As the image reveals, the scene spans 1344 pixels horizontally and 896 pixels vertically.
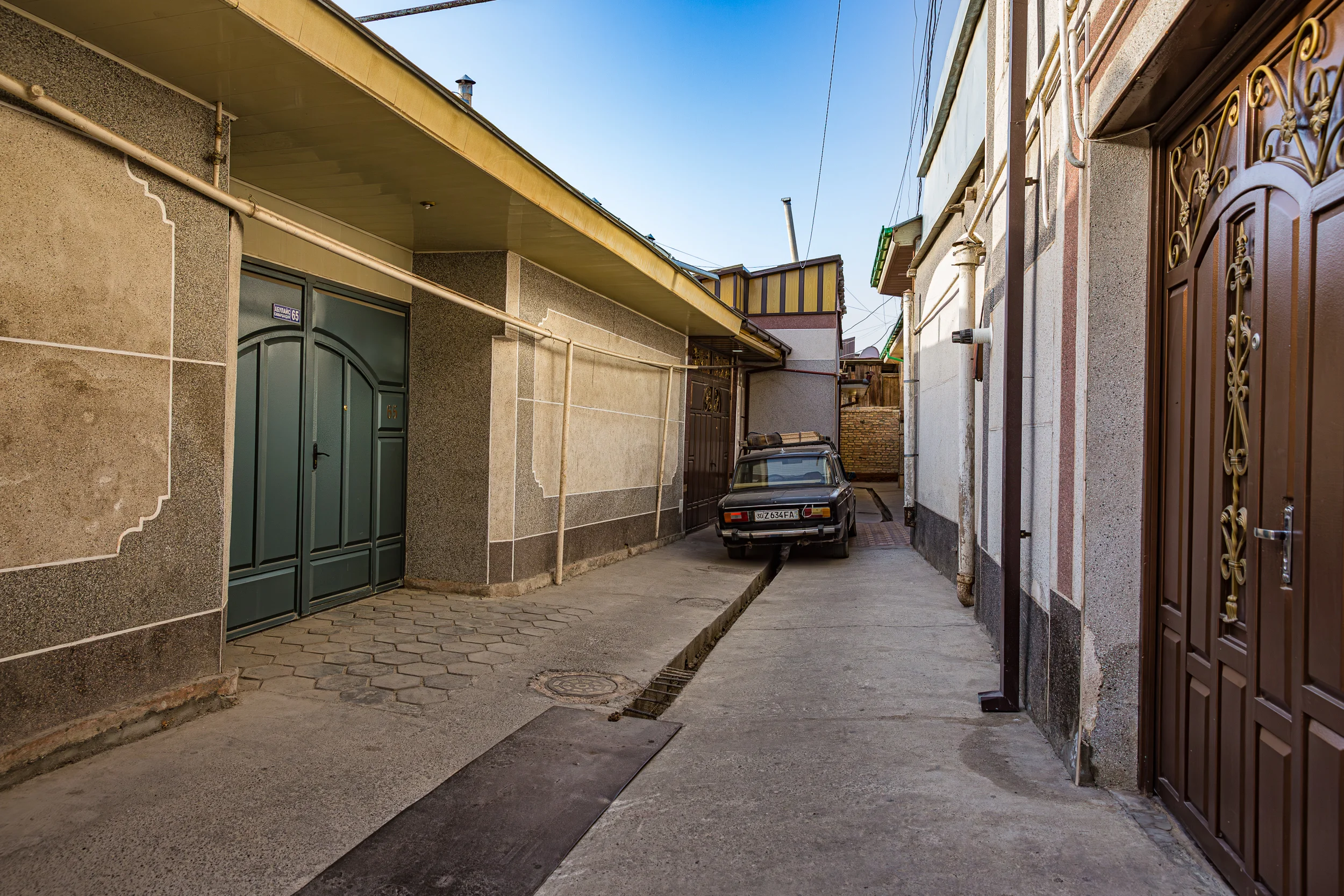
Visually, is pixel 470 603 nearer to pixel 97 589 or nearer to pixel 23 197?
pixel 97 589

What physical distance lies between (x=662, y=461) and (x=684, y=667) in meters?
5.93

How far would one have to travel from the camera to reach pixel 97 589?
148 inches

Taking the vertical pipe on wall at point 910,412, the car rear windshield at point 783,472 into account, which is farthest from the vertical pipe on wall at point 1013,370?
the vertical pipe on wall at point 910,412

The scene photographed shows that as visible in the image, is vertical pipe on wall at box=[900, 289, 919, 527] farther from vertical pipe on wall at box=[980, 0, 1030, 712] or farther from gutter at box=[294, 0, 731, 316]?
vertical pipe on wall at box=[980, 0, 1030, 712]

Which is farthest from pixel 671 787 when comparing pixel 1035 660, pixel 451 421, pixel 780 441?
pixel 780 441

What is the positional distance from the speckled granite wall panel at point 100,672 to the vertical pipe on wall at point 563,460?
4.22 m

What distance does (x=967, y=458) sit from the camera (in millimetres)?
7617

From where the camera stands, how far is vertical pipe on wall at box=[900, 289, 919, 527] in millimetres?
12625

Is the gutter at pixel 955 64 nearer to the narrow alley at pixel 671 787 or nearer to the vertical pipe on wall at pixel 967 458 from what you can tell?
the vertical pipe on wall at pixel 967 458

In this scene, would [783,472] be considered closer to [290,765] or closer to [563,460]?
[563,460]

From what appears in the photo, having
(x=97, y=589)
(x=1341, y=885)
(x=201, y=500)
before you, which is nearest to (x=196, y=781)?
(x=97, y=589)

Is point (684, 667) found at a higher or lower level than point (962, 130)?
lower

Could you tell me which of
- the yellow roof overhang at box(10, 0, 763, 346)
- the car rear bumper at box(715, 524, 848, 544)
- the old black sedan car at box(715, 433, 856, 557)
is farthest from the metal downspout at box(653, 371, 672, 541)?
the yellow roof overhang at box(10, 0, 763, 346)

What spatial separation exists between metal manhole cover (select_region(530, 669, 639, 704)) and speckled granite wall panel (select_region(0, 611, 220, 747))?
1.87 metres
